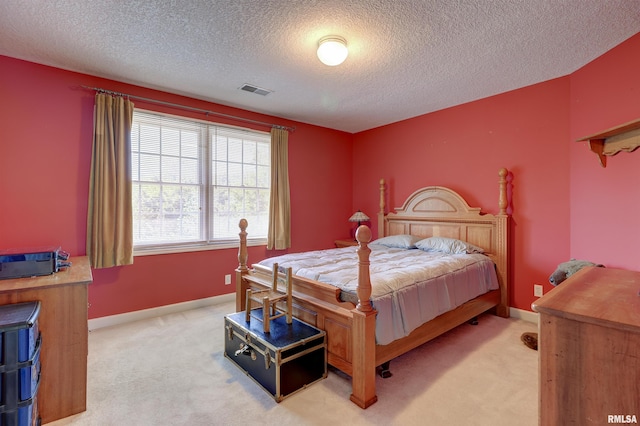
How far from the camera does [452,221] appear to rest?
12.8 feet

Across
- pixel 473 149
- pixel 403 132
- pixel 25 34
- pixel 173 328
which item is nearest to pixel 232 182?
pixel 173 328

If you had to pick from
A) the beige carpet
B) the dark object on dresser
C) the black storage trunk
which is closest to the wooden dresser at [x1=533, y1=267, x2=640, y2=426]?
the beige carpet

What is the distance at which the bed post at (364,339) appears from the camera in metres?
1.89

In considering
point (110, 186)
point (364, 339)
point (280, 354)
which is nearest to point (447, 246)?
point (364, 339)

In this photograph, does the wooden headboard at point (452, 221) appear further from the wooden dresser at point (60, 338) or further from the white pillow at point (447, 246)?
the wooden dresser at point (60, 338)

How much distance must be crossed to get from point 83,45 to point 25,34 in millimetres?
362

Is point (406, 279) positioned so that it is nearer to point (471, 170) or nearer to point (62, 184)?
point (471, 170)

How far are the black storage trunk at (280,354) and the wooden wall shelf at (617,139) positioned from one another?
2.00 meters

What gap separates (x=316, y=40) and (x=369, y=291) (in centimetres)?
197

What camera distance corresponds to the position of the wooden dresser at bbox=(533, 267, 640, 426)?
0.89 m

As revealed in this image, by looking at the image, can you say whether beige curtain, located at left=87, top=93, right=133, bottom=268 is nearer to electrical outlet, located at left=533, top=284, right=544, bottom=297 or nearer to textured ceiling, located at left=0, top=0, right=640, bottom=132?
textured ceiling, located at left=0, top=0, right=640, bottom=132

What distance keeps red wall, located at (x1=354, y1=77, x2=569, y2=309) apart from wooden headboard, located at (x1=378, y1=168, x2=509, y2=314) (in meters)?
0.13

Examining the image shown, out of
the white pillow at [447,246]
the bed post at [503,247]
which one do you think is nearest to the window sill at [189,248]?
the white pillow at [447,246]

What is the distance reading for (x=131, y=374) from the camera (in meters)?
2.27
